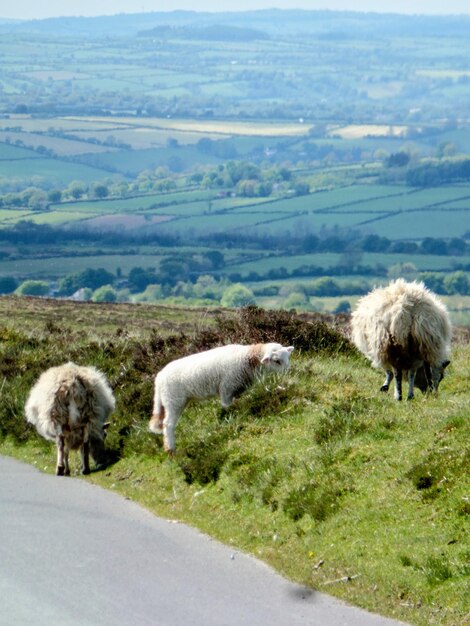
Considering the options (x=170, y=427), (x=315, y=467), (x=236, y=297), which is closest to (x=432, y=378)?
(x=170, y=427)

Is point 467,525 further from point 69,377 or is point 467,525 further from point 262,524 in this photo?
point 69,377

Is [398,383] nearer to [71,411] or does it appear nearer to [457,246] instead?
[71,411]

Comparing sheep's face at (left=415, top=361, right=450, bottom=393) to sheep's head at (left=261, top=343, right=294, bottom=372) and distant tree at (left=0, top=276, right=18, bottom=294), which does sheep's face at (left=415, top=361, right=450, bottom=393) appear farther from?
distant tree at (left=0, top=276, right=18, bottom=294)

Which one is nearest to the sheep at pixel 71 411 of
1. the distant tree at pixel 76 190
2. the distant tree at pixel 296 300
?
the distant tree at pixel 296 300

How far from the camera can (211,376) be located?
14.8 metres

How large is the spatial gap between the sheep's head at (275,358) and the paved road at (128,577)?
2583 mm

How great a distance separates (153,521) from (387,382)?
4338 mm

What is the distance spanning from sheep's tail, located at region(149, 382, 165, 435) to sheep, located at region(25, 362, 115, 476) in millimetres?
690

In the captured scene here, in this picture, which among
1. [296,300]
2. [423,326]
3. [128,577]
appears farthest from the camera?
[296,300]

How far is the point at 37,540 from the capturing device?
1184 cm

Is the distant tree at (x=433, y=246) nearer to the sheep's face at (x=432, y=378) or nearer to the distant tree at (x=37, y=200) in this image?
the distant tree at (x=37, y=200)

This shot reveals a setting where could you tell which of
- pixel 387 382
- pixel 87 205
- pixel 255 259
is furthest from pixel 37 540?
pixel 87 205

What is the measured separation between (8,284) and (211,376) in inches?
3391

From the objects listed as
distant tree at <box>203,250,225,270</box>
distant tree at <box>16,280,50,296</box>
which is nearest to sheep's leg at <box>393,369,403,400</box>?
distant tree at <box>16,280,50,296</box>
